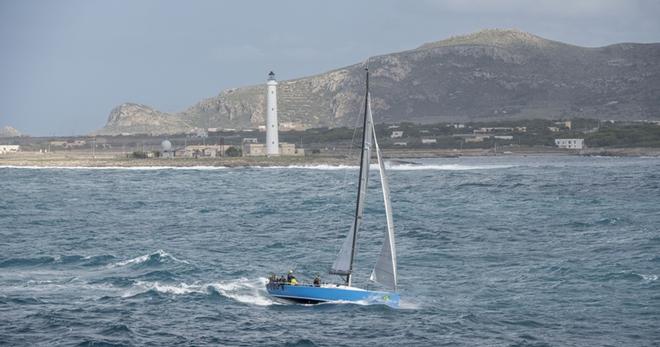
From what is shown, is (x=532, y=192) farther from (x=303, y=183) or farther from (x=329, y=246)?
(x=329, y=246)

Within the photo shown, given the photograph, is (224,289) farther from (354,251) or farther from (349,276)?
(354,251)

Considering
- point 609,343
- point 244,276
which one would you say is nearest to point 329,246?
point 244,276

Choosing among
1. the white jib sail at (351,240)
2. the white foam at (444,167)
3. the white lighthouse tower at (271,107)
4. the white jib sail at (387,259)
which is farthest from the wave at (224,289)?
the white lighthouse tower at (271,107)

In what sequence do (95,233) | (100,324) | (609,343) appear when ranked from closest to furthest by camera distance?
(609,343), (100,324), (95,233)

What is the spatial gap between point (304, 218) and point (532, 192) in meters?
35.0

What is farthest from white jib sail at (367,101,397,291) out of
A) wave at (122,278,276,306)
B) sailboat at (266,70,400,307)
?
wave at (122,278,276,306)

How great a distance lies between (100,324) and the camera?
125ft

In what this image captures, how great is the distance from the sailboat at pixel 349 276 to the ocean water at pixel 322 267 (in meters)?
0.46

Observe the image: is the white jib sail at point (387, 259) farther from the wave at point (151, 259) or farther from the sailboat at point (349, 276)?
the wave at point (151, 259)

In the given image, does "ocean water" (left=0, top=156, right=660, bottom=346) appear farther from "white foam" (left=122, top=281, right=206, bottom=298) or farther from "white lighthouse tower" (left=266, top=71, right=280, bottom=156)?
"white lighthouse tower" (left=266, top=71, right=280, bottom=156)

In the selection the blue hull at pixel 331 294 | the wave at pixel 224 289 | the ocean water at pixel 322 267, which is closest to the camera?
the ocean water at pixel 322 267

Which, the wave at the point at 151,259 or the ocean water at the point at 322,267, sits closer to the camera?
the ocean water at the point at 322,267

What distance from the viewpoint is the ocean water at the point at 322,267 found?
37.4 m

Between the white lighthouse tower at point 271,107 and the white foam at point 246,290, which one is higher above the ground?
the white lighthouse tower at point 271,107
